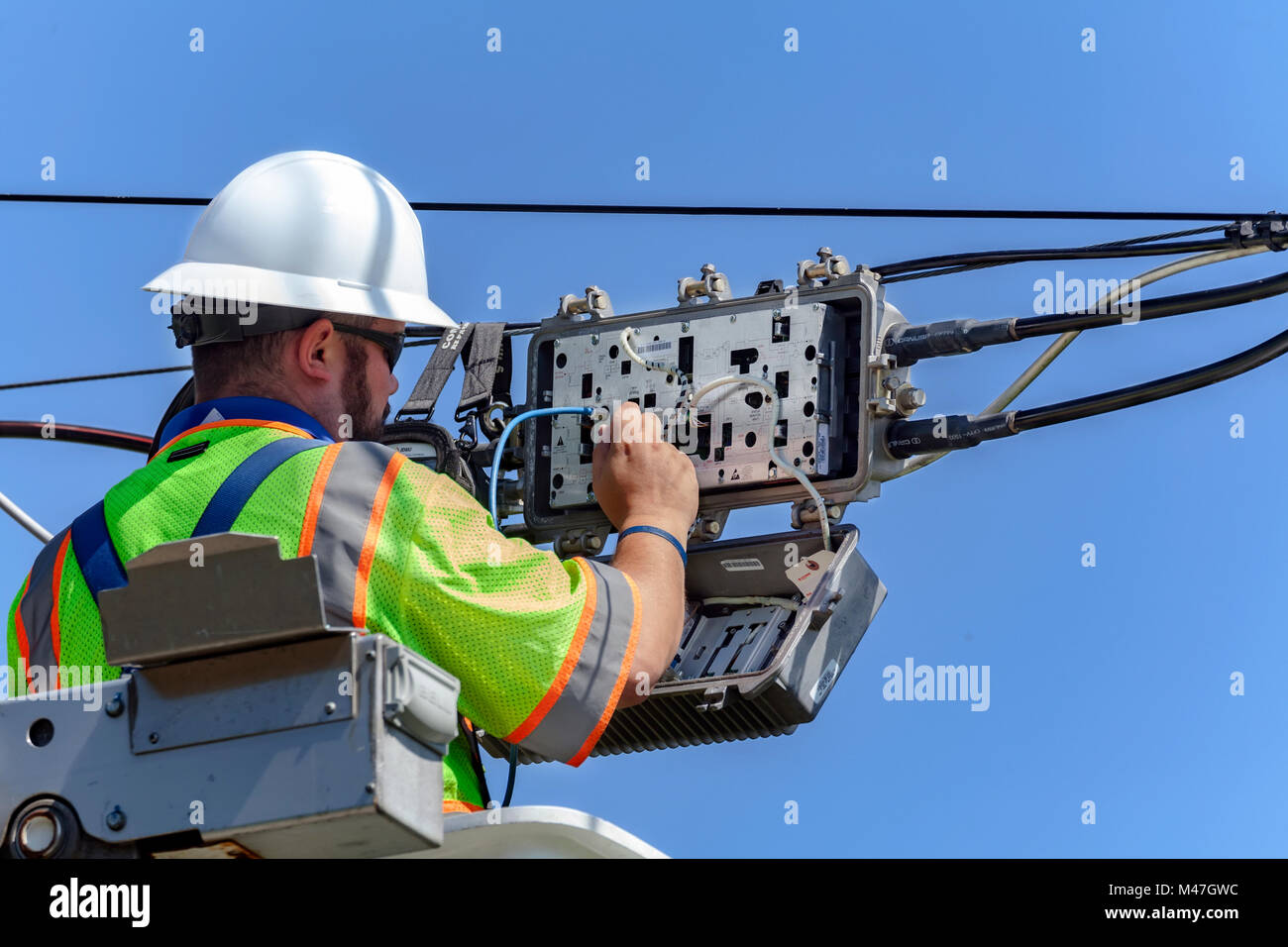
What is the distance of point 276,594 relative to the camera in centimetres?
321

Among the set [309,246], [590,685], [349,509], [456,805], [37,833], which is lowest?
[456,805]

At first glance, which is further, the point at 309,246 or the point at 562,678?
the point at 309,246

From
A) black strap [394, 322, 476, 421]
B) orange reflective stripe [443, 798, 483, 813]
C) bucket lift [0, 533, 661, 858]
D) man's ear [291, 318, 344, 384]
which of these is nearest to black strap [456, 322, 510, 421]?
black strap [394, 322, 476, 421]

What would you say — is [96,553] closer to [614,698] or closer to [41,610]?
[41,610]

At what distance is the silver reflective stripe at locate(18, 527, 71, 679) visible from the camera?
4.29 meters

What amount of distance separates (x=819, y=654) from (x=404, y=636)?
5.41 ft

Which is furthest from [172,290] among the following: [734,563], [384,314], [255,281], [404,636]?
[734,563]

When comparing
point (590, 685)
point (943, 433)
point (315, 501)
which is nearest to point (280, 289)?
point (315, 501)

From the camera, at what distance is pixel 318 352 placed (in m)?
4.73

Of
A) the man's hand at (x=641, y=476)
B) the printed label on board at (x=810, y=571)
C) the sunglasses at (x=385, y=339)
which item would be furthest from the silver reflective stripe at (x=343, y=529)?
the printed label on board at (x=810, y=571)

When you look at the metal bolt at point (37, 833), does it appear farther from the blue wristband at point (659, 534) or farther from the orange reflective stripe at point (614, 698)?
the blue wristband at point (659, 534)

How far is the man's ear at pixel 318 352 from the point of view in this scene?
4.68 m

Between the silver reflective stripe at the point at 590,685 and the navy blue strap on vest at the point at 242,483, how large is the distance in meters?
0.70

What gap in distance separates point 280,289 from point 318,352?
0.66 feet
